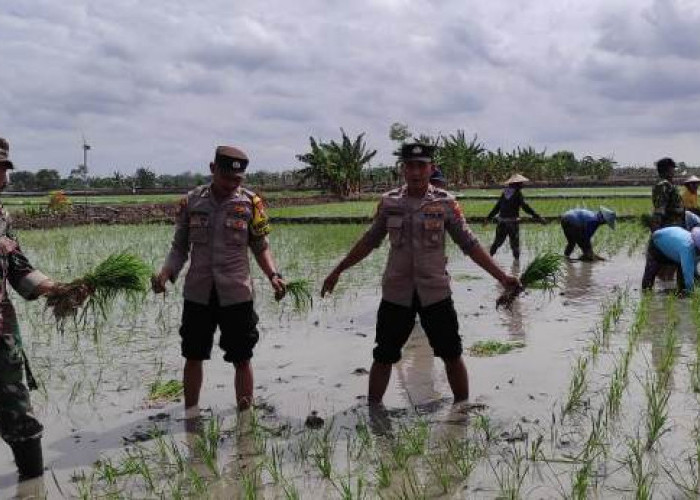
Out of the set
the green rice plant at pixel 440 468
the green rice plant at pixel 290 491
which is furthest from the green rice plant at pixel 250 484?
the green rice plant at pixel 440 468

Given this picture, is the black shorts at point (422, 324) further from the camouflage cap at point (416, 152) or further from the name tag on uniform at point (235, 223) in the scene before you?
the name tag on uniform at point (235, 223)

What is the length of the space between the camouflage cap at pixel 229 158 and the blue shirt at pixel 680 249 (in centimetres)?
489

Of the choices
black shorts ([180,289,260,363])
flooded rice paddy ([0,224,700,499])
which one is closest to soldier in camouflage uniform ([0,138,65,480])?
flooded rice paddy ([0,224,700,499])

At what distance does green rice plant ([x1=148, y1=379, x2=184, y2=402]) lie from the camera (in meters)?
4.34

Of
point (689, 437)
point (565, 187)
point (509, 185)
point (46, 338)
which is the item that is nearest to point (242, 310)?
point (689, 437)

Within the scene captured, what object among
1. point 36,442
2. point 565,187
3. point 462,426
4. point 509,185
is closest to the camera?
point 36,442

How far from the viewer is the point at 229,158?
3803mm

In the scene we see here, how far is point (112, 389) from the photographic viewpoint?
455 centimetres

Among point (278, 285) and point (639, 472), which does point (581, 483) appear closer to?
point (639, 472)

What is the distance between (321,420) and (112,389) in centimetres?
151

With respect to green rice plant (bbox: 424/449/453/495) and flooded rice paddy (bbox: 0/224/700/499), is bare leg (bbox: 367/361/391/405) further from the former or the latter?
green rice plant (bbox: 424/449/453/495)

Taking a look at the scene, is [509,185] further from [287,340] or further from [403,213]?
[403,213]

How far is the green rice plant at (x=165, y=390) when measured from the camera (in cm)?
434

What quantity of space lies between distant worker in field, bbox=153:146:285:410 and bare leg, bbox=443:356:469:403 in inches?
40.3
